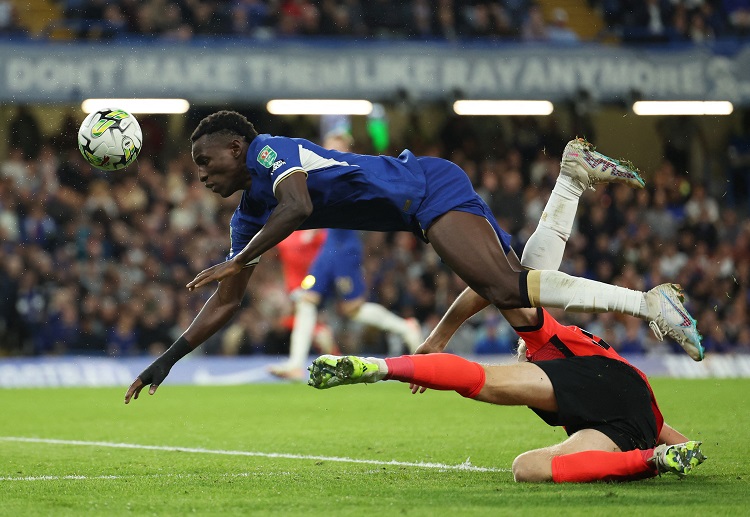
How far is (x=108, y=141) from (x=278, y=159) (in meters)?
1.36

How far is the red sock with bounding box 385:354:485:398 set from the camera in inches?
230

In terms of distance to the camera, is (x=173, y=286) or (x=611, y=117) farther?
(x=611, y=117)

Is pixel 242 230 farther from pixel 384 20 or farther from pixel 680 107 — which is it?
pixel 680 107

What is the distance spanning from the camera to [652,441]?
20.4 feet

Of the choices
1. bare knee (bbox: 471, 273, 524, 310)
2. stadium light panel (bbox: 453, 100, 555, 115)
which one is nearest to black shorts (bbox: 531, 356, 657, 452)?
bare knee (bbox: 471, 273, 524, 310)

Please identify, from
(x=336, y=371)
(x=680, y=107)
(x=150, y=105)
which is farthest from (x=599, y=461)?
(x=680, y=107)

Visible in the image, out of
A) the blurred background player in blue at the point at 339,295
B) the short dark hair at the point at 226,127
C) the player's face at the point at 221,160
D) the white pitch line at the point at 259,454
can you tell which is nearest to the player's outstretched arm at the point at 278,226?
the player's face at the point at 221,160

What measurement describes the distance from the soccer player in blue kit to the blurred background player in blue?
7.11 metres

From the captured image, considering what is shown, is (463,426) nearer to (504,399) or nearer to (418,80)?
(504,399)

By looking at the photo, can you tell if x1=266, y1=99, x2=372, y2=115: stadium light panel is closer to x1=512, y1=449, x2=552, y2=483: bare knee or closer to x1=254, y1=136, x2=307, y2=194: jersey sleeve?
x1=254, y1=136, x2=307, y2=194: jersey sleeve

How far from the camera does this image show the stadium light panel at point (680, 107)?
2005cm

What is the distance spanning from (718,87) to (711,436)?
1265 cm

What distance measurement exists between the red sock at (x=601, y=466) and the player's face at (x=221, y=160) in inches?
93.8

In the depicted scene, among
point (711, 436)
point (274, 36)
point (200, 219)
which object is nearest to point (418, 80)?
point (274, 36)
